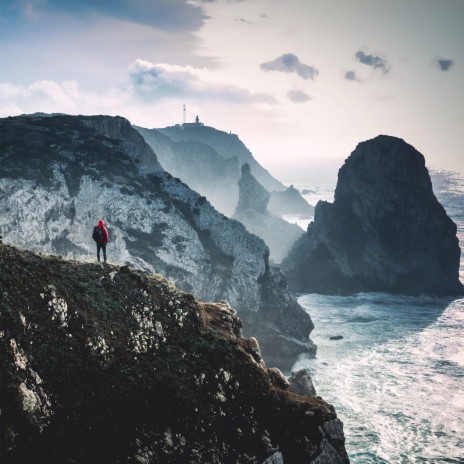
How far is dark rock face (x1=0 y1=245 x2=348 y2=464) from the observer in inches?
531

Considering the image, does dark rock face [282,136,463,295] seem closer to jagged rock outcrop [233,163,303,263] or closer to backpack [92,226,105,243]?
jagged rock outcrop [233,163,303,263]

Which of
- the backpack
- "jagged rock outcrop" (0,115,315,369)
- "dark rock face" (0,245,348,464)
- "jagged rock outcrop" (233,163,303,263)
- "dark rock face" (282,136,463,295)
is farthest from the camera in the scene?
"jagged rock outcrop" (233,163,303,263)

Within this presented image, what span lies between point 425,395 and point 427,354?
14046 millimetres

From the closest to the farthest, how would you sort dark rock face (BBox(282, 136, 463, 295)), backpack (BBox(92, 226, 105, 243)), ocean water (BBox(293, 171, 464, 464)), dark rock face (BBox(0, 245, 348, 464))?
1. dark rock face (BBox(0, 245, 348, 464))
2. backpack (BBox(92, 226, 105, 243))
3. ocean water (BBox(293, 171, 464, 464))
4. dark rock face (BBox(282, 136, 463, 295))

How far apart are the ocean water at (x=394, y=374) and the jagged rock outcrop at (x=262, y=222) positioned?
47.2 m

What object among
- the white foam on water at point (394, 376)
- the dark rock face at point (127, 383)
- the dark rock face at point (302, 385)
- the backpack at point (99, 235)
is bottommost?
the white foam on water at point (394, 376)

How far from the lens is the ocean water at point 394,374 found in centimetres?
3553

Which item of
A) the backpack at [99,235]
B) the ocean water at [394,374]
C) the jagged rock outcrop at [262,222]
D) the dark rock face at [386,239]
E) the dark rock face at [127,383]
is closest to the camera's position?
the dark rock face at [127,383]

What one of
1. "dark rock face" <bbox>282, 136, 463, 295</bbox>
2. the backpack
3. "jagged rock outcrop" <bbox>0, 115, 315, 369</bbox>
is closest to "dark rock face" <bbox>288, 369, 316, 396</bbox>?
"jagged rock outcrop" <bbox>0, 115, 315, 369</bbox>

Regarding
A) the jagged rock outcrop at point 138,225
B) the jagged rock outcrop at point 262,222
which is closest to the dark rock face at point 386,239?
the jagged rock outcrop at point 262,222

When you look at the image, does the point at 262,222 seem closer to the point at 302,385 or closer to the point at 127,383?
the point at 302,385

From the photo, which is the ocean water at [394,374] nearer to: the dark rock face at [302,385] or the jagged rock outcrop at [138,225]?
the dark rock face at [302,385]

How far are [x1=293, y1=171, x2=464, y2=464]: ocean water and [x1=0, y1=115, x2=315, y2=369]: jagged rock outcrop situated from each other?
26.2ft

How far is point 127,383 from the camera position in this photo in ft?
50.9
